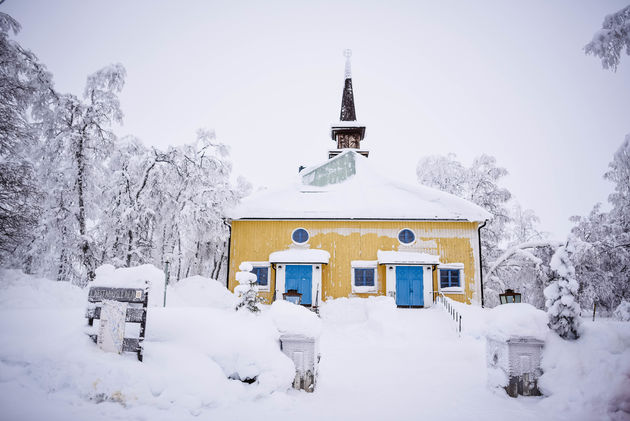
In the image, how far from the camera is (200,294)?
1516cm

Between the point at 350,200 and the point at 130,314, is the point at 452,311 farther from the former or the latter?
the point at 130,314

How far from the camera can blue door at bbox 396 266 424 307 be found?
687 inches

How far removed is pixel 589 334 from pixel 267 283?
46.3 ft

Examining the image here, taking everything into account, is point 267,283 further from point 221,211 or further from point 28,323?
point 28,323

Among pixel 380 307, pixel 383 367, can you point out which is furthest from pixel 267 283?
pixel 383 367

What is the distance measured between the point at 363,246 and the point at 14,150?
14.2 meters

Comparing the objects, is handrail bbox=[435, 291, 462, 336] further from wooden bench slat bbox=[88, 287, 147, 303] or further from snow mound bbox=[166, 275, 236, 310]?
wooden bench slat bbox=[88, 287, 147, 303]

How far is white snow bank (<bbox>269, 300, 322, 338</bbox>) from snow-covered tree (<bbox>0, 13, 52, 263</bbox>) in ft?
26.0

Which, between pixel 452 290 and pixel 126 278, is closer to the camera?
pixel 126 278

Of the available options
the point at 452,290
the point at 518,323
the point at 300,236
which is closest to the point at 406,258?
the point at 452,290

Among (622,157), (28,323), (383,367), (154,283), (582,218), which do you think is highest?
(582,218)

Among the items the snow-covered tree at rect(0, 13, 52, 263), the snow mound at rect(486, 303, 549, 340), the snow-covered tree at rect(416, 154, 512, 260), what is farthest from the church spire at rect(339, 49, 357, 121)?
the snow mound at rect(486, 303, 549, 340)

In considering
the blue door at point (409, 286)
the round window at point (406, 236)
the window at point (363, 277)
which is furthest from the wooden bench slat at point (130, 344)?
the round window at point (406, 236)

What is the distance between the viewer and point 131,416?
4.55 metres
